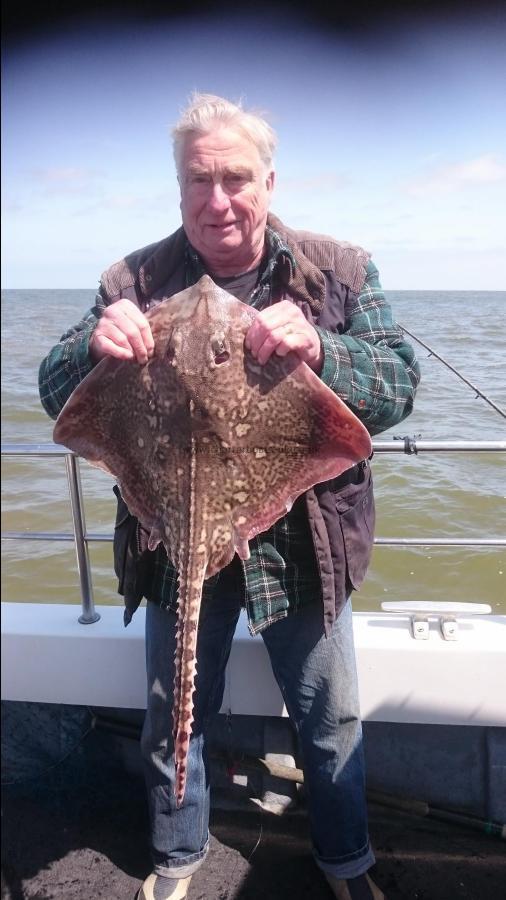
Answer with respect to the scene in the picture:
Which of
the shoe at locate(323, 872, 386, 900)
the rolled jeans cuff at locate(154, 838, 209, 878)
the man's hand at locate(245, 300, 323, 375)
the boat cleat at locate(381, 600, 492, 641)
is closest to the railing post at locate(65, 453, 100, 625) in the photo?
the rolled jeans cuff at locate(154, 838, 209, 878)

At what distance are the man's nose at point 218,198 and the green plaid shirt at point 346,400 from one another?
231mm

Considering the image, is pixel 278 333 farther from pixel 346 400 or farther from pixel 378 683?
pixel 378 683

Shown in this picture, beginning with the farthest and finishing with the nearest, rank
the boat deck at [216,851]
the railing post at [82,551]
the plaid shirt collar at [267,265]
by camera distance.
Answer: the railing post at [82,551] < the boat deck at [216,851] < the plaid shirt collar at [267,265]

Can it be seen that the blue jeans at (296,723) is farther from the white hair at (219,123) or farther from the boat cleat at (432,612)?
the white hair at (219,123)

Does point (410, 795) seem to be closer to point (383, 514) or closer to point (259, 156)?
point (259, 156)

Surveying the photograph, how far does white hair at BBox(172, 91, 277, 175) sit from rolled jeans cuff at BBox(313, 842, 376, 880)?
2.43 meters

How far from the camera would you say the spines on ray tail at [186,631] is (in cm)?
163

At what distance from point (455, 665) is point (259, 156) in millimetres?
2092

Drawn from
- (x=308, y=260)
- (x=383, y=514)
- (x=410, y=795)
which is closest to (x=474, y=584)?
(x=383, y=514)

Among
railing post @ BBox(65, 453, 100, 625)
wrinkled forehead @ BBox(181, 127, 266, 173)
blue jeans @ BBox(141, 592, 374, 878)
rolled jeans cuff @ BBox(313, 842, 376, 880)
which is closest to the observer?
wrinkled forehead @ BBox(181, 127, 266, 173)

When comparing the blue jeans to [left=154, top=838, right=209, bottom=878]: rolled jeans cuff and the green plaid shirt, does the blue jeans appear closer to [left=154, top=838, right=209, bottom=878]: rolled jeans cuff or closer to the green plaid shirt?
[left=154, top=838, right=209, bottom=878]: rolled jeans cuff

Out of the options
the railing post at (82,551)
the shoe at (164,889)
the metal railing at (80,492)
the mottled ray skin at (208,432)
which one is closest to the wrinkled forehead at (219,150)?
the mottled ray skin at (208,432)

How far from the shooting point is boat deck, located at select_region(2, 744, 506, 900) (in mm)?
2637

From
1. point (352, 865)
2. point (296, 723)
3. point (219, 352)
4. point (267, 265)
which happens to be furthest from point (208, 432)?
point (352, 865)
